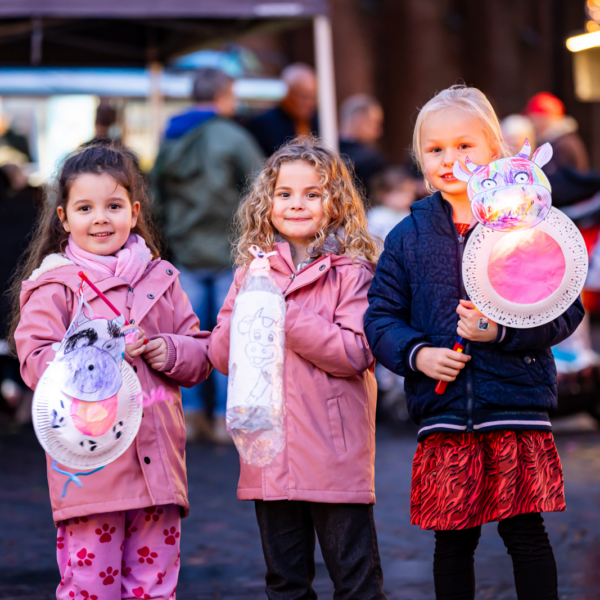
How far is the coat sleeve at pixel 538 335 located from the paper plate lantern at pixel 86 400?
1.05 m

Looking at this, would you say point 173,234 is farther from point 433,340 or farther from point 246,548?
point 433,340

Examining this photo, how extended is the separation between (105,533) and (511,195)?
1495mm

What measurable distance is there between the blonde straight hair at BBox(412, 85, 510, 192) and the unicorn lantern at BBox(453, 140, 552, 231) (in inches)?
11.4

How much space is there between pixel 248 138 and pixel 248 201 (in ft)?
11.5

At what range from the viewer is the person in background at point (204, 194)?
257 inches

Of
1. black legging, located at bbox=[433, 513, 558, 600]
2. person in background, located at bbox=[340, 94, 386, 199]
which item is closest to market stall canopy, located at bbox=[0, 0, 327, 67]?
person in background, located at bbox=[340, 94, 386, 199]

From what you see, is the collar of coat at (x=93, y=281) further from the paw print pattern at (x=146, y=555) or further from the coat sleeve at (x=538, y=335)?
the coat sleeve at (x=538, y=335)

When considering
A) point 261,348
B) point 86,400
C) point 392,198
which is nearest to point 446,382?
point 261,348

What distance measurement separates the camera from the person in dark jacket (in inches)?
110

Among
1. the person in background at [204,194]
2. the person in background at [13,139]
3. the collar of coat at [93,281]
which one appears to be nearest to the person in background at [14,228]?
the person in background at [204,194]

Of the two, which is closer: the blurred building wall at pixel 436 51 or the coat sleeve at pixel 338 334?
the coat sleeve at pixel 338 334

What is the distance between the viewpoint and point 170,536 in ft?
9.84

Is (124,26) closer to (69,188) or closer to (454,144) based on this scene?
(69,188)

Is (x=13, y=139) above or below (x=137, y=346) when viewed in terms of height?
above
